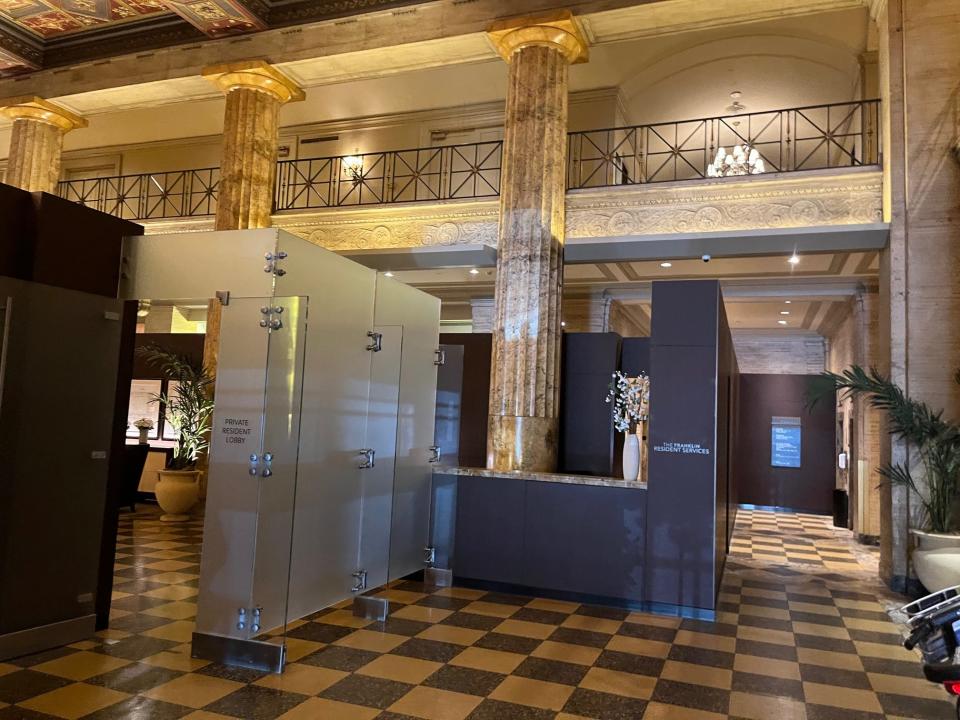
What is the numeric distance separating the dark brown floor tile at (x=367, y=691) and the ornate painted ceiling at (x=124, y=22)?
8.31 meters

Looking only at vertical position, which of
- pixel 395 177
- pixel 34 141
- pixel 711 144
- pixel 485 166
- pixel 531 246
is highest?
pixel 711 144

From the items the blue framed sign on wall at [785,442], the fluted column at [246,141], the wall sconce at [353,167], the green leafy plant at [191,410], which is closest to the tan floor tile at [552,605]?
the green leafy plant at [191,410]

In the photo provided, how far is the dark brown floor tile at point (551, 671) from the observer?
4.07 m

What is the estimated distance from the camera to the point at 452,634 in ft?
16.1

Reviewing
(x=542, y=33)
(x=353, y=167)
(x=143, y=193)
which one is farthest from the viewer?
(x=143, y=193)

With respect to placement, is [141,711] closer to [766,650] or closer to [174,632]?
[174,632]

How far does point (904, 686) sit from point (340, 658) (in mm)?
3248

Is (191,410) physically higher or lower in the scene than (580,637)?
higher

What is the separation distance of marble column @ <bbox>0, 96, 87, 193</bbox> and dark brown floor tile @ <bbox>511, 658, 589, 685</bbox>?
1118cm

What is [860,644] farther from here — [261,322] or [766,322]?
[766,322]

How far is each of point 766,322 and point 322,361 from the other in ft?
43.9

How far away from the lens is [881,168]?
26.2ft

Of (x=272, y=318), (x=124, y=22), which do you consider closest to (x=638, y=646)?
(x=272, y=318)

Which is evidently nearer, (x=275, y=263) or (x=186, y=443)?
(x=275, y=263)
